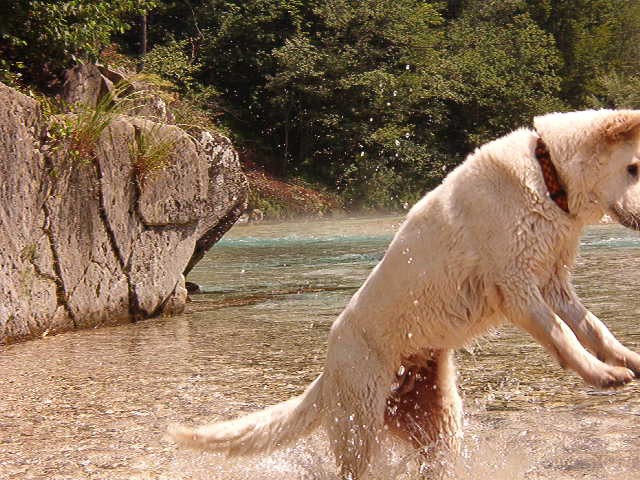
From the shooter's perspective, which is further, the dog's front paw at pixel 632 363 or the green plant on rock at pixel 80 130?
the green plant on rock at pixel 80 130

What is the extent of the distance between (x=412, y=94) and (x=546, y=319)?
93.0 ft

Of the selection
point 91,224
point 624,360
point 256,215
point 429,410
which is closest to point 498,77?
point 256,215

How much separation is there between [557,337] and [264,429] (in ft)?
4.57

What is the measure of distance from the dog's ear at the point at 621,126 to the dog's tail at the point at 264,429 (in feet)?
5.58

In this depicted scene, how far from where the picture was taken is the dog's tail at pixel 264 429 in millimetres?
3936

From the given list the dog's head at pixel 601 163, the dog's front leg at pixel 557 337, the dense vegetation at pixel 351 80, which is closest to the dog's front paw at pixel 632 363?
the dog's front leg at pixel 557 337

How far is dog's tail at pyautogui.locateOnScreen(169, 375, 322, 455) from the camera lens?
3.94 m

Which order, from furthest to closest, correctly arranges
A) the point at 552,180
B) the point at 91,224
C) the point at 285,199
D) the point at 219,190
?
the point at 285,199, the point at 219,190, the point at 91,224, the point at 552,180

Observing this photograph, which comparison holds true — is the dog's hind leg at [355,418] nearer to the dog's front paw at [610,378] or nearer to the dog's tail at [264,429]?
the dog's tail at [264,429]

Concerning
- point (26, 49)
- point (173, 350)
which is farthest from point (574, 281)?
point (26, 49)

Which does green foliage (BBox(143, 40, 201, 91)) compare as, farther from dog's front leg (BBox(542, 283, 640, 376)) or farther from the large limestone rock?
dog's front leg (BBox(542, 283, 640, 376))

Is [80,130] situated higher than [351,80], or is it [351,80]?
[351,80]

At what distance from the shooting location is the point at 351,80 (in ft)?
98.0

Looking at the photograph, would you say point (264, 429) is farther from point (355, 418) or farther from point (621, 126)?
point (621, 126)
